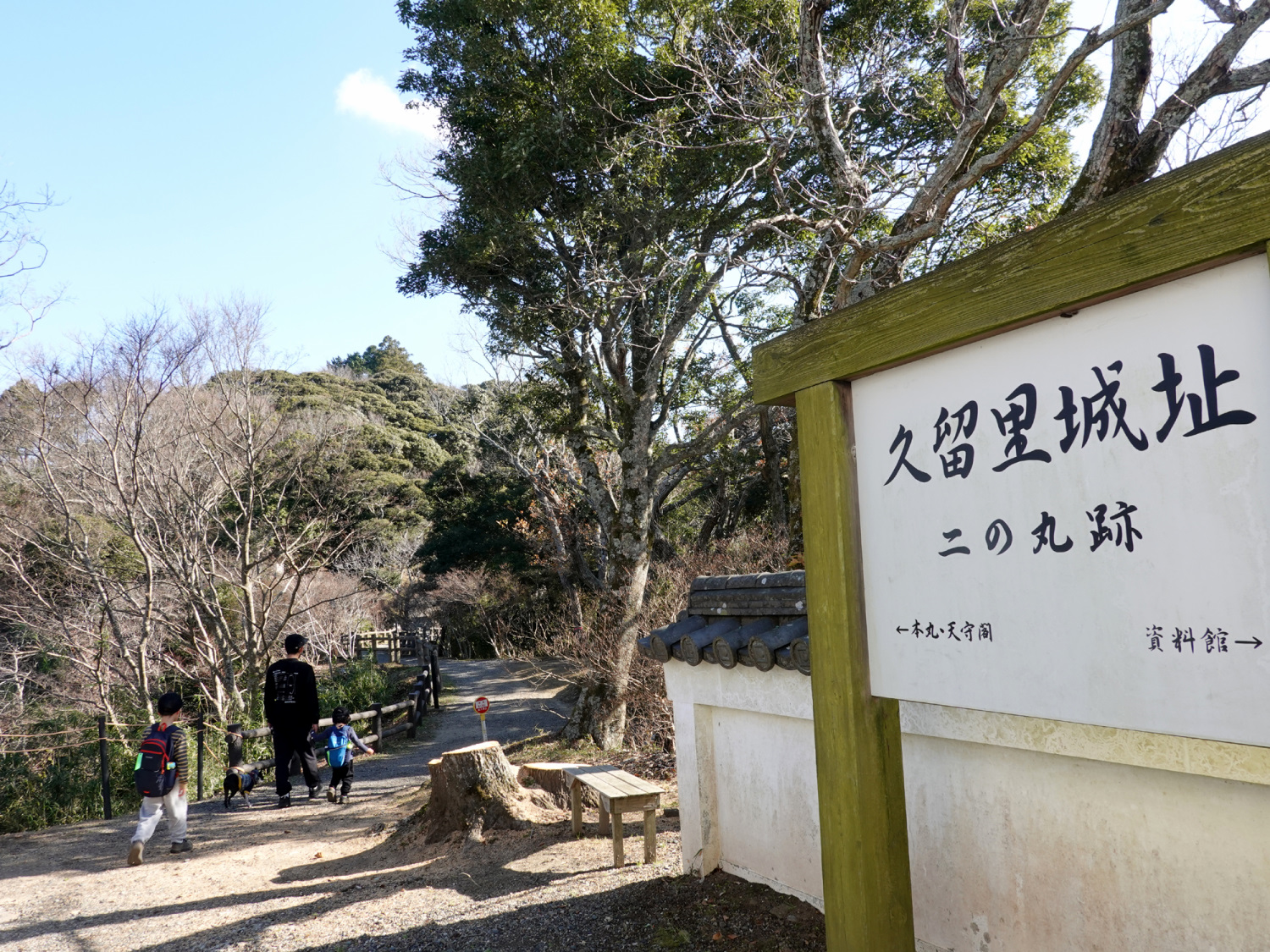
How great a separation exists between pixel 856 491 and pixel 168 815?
21.3 ft

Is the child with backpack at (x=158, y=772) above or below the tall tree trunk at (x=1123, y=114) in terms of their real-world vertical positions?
below

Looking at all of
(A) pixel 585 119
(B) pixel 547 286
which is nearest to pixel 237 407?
(B) pixel 547 286

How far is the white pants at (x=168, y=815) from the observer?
6078 mm

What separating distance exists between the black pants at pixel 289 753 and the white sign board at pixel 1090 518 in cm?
687

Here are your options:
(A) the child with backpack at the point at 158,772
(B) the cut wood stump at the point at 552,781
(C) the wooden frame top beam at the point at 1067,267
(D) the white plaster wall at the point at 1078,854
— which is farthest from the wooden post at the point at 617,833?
(A) the child with backpack at the point at 158,772

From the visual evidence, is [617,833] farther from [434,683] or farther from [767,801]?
[434,683]

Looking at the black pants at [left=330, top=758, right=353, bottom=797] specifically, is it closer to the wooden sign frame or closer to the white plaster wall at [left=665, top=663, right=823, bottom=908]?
the white plaster wall at [left=665, top=663, right=823, bottom=908]

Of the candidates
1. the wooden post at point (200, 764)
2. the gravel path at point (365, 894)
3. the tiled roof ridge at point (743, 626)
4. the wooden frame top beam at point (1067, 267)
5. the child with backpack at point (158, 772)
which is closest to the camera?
the wooden frame top beam at point (1067, 267)

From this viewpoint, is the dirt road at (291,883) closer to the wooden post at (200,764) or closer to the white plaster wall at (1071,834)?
the wooden post at (200,764)

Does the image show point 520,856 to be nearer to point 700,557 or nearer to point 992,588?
point 992,588

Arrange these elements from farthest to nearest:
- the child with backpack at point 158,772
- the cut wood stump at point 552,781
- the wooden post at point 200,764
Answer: the wooden post at point 200,764 → the cut wood stump at point 552,781 → the child with backpack at point 158,772

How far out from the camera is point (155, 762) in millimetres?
5984

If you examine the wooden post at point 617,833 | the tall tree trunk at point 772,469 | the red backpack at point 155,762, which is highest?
the tall tree trunk at point 772,469

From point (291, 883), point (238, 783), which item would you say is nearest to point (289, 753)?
point (238, 783)
